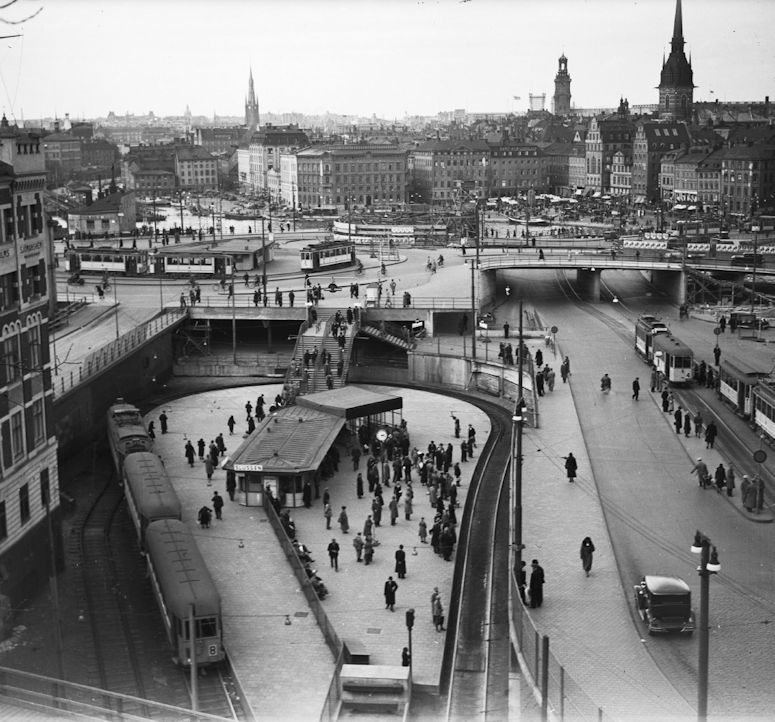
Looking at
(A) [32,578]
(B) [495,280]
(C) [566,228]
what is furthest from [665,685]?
(C) [566,228]

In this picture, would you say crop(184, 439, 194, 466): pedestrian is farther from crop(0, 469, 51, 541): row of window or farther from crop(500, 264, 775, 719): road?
crop(500, 264, 775, 719): road

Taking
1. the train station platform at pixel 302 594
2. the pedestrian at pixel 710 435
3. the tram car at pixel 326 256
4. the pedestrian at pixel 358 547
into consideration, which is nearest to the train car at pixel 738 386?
the pedestrian at pixel 710 435

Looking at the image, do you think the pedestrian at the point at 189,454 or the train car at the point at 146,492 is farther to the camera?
the pedestrian at the point at 189,454

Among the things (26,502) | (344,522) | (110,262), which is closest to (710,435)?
(344,522)

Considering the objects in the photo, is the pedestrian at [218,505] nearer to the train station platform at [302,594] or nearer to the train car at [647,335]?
the train station platform at [302,594]

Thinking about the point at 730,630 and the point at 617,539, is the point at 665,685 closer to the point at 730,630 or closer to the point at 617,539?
the point at 730,630

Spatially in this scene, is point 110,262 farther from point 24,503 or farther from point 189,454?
point 24,503

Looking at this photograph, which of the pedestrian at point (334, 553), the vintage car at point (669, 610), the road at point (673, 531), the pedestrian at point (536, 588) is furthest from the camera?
the pedestrian at point (334, 553)
